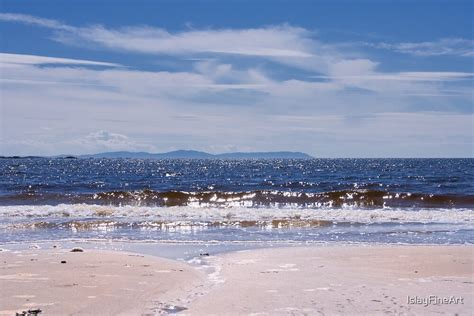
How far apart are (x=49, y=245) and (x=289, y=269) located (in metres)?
7.08

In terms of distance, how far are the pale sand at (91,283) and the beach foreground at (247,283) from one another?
0.05 ft

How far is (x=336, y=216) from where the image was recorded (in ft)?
74.3

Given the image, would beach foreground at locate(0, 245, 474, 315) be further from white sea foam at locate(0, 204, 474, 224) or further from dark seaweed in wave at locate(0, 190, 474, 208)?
dark seaweed in wave at locate(0, 190, 474, 208)

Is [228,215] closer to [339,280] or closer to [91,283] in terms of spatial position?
[339,280]

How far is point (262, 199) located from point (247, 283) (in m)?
27.5

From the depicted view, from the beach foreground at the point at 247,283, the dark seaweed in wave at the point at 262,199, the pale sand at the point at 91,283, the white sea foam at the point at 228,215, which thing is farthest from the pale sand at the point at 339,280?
the dark seaweed in wave at the point at 262,199

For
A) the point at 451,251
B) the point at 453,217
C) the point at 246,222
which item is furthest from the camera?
the point at 453,217

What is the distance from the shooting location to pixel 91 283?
8.78m

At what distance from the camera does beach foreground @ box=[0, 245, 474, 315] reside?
7.26 meters

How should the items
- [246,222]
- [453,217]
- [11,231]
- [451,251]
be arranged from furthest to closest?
[453,217] < [246,222] < [11,231] < [451,251]

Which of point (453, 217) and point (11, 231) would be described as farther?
point (453, 217)

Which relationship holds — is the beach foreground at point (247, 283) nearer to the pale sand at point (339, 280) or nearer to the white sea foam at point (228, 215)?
the pale sand at point (339, 280)

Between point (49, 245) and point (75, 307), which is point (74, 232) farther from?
point (75, 307)

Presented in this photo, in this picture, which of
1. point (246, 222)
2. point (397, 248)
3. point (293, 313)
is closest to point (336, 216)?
point (246, 222)
